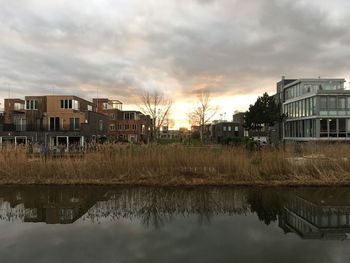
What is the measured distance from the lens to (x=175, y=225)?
24.7 feet

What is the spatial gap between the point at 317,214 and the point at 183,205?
12.1ft

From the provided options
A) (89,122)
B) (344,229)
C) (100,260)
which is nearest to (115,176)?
(100,260)

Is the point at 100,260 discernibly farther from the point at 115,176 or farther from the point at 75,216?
the point at 115,176

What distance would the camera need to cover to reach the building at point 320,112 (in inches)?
1374

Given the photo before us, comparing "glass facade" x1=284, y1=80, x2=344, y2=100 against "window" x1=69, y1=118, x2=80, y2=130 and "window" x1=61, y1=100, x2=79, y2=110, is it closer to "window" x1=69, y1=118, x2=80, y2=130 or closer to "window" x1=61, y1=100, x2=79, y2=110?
"window" x1=69, y1=118, x2=80, y2=130

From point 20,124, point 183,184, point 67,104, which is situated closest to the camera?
point 183,184

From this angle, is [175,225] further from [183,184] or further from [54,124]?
[54,124]

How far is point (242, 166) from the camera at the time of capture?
1319 centimetres

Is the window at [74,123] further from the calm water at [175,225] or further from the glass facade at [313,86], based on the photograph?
the calm water at [175,225]

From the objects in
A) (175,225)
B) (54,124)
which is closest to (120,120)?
(54,124)

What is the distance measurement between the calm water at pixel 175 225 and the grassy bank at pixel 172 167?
1.33m

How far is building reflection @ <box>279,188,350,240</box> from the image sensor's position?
23.1 feet

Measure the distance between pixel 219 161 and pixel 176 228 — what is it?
651 centimetres

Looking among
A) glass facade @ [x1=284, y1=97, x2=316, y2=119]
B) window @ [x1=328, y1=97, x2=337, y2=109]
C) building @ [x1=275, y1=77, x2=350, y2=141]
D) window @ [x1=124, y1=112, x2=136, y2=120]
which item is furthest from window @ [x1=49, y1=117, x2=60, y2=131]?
window @ [x1=328, y1=97, x2=337, y2=109]
